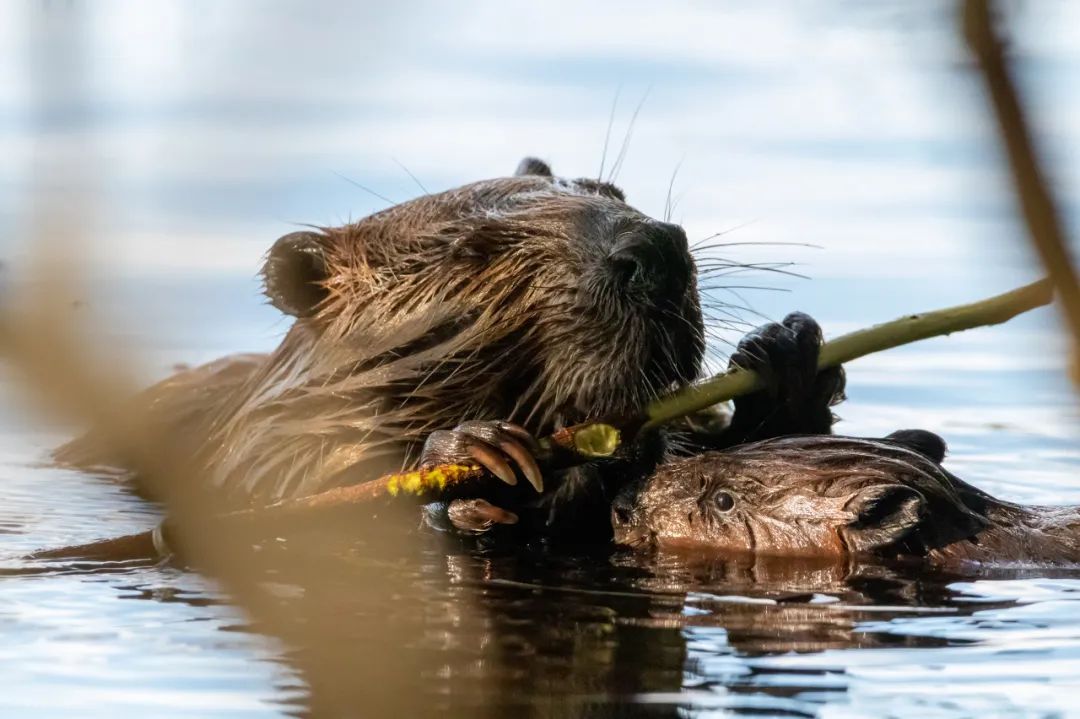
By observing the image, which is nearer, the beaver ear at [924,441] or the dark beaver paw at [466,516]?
the dark beaver paw at [466,516]

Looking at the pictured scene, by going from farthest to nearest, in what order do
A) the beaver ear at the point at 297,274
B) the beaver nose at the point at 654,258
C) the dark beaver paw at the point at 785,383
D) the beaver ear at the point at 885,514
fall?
the beaver ear at the point at 297,274, the dark beaver paw at the point at 785,383, the beaver nose at the point at 654,258, the beaver ear at the point at 885,514

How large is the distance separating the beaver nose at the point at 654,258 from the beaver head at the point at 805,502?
0.60 meters

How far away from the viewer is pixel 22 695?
9.02 feet

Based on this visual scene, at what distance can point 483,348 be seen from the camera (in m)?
4.77

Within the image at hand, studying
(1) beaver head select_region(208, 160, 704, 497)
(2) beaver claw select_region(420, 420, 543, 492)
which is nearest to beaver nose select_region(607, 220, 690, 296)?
(1) beaver head select_region(208, 160, 704, 497)

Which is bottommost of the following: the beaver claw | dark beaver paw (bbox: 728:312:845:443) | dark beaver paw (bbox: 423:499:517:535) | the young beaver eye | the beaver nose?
dark beaver paw (bbox: 423:499:517:535)

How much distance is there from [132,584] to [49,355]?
342 cm

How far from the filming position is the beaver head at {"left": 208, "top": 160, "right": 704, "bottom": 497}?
446cm

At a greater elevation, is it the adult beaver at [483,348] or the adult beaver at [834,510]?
the adult beaver at [483,348]

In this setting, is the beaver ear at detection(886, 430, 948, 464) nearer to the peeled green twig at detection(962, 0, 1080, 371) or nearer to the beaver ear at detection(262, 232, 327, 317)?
the beaver ear at detection(262, 232, 327, 317)

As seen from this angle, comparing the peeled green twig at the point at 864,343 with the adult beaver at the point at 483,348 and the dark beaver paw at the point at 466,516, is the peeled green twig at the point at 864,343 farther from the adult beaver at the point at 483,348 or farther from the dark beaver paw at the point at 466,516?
the dark beaver paw at the point at 466,516

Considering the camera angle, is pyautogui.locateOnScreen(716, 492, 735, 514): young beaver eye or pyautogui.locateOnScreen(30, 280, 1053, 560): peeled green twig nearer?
pyautogui.locateOnScreen(30, 280, 1053, 560): peeled green twig

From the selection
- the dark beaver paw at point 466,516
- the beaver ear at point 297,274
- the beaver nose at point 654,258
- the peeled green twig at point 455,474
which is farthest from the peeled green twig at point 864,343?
the beaver ear at point 297,274

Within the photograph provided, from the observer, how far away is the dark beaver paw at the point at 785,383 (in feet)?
16.1
